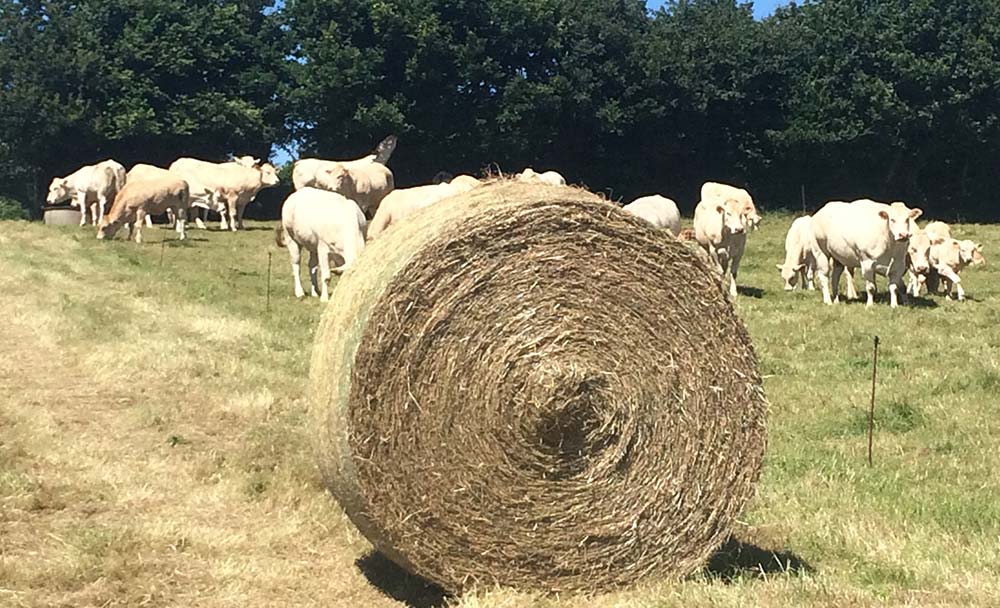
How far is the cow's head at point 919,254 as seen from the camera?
18.3 meters

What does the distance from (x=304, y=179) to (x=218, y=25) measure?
42.8ft

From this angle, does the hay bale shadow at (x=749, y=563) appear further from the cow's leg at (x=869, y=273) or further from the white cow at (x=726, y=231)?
the white cow at (x=726, y=231)

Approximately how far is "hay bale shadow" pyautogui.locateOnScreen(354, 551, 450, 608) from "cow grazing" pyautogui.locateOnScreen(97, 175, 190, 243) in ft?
59.4

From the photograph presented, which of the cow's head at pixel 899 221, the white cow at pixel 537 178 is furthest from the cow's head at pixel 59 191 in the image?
the cow's head at pixel 899 221

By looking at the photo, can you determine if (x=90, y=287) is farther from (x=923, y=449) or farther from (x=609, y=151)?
(x=609, y=151)

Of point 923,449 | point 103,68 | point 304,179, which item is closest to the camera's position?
point 923,449

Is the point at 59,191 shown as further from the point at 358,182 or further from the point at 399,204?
the point at 399,204

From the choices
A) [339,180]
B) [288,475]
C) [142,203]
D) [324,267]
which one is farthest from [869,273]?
[142,203]

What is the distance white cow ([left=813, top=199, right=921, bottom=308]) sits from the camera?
1656cm

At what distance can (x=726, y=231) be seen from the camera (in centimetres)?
1786

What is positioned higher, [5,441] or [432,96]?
[432,96]

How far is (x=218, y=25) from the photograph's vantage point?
38.2 meters

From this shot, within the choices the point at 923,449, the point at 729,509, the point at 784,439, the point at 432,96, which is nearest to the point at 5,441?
the point at 729,509

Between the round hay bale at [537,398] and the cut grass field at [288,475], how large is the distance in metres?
0.27
